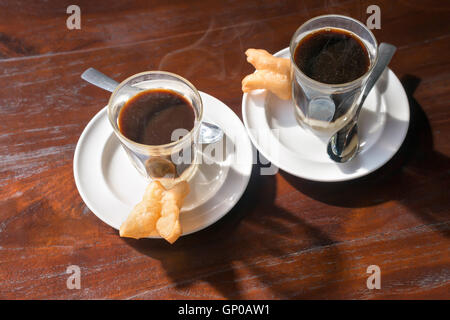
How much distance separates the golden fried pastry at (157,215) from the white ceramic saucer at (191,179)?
56 mm

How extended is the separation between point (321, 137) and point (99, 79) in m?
0.54

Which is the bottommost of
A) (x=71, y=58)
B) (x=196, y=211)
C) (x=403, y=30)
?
(x=196, y=211)

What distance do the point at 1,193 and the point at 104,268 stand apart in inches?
12.0

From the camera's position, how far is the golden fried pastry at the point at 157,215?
0.85m

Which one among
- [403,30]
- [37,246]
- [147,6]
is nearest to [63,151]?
[37,246]

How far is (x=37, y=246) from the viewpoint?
962 mm

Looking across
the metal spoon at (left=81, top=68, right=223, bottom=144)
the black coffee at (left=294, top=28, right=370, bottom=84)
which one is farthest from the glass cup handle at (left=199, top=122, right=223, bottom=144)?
the black coffee at (left=294, top=28, right=370, bottom=84)

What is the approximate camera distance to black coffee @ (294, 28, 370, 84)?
940 mm

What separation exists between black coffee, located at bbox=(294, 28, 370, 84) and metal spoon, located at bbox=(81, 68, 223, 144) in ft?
0.75

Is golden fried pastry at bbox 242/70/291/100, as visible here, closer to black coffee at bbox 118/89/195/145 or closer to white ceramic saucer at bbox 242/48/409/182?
white ceramic saucer at bbox 242/48/409/182

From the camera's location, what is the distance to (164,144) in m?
0.88

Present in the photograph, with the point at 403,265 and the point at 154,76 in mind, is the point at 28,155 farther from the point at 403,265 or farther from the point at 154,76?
the point at 403,265
